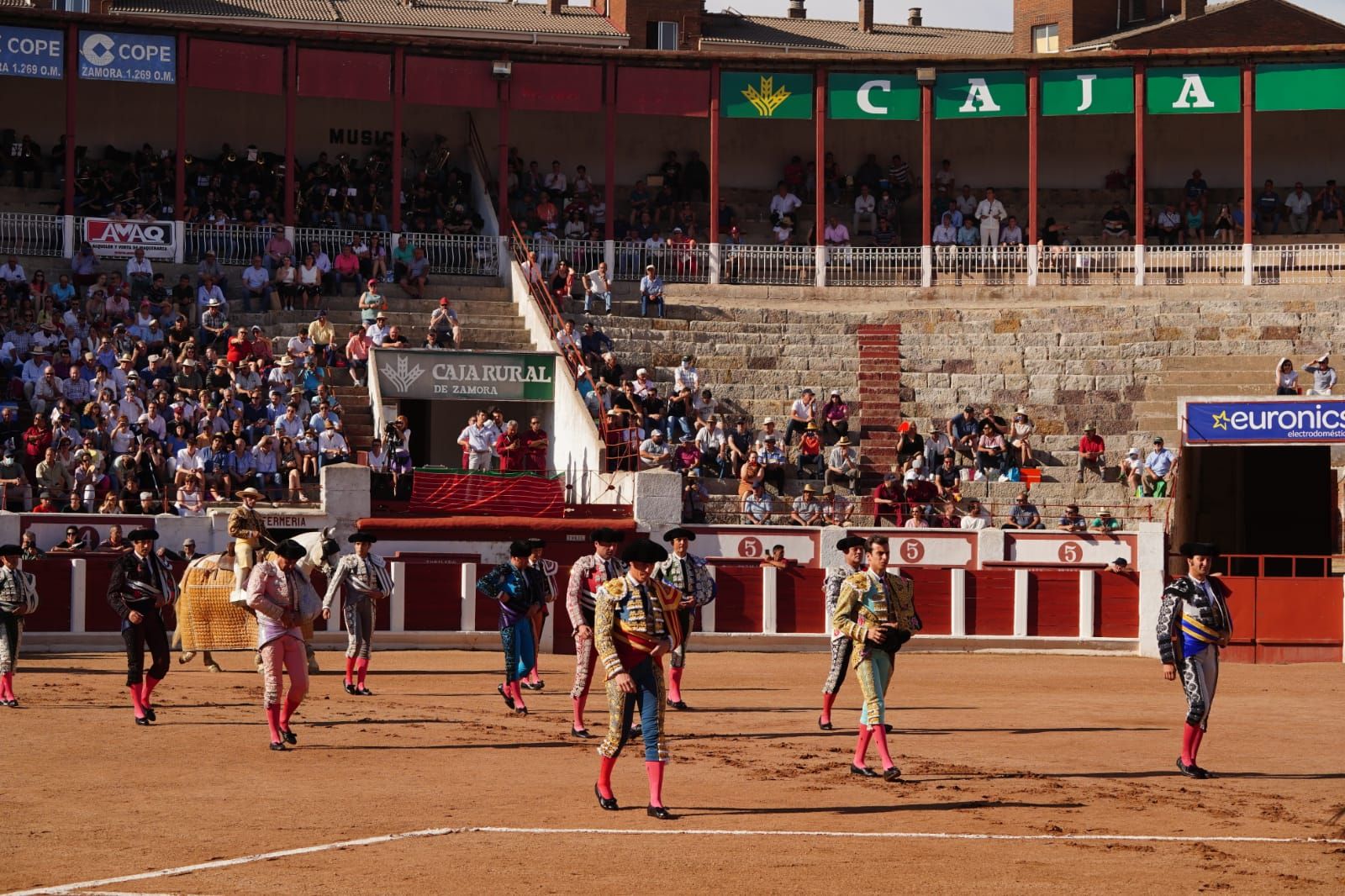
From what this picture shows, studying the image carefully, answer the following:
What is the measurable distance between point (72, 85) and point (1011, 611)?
19.4 m

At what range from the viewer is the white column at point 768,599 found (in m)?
24.3

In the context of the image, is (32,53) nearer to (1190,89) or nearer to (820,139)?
(820,139)

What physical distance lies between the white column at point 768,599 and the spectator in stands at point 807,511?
4.17 ft

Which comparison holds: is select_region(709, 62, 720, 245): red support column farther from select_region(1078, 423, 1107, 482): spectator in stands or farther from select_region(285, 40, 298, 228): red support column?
select_region(1078, 423, 1107, 482): spectator in stands

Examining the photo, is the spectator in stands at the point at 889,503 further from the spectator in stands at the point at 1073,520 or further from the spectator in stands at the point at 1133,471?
the spectator in stands at the point at 1133,471

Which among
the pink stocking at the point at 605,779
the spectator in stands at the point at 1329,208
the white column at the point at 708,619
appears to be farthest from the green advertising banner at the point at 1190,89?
the pink stocking at the point at 605,779

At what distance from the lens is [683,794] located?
39.7ft

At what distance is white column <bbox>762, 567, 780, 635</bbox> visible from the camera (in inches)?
957

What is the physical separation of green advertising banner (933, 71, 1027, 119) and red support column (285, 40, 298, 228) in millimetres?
11902

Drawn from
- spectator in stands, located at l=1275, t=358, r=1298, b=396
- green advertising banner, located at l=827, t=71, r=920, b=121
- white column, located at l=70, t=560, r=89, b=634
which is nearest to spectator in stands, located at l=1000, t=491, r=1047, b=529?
spectator in stands, located at l=1275, t=358, r=1298, b=396

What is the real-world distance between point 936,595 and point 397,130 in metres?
15.6

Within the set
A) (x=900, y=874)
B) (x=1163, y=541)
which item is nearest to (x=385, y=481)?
(x=1163, y=541)

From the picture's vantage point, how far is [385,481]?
24.2 meters

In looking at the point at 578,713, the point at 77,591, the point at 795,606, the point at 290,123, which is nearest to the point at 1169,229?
the point at 795,606
